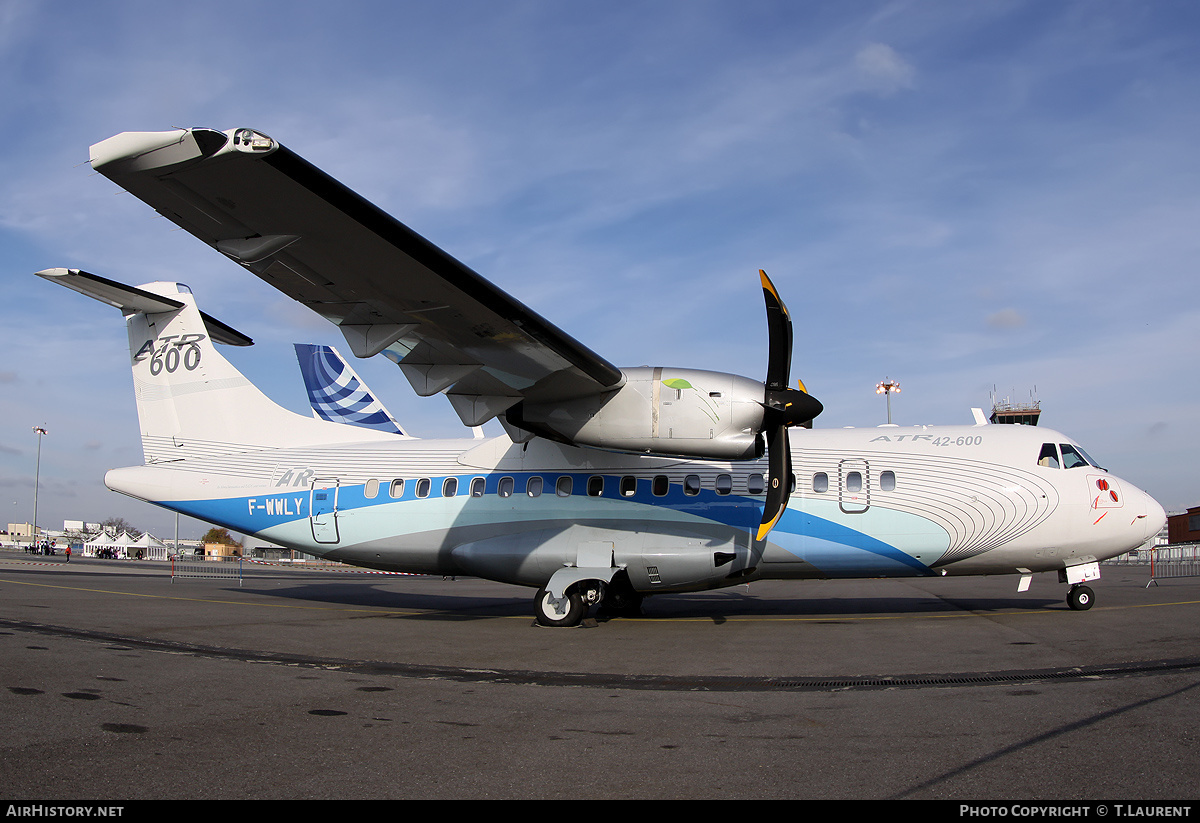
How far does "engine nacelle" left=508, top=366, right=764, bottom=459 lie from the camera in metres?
11.0

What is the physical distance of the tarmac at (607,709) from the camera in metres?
4.19

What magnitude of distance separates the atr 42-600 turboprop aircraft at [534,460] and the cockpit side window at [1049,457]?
45mm

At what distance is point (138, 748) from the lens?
4.84 m

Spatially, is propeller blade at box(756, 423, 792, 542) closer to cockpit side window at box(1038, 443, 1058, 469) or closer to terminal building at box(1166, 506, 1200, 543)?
cockpit side window at box(1038, 443, 1058, 469)

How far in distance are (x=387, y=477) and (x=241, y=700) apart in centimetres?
860

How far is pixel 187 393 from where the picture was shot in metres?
15.8

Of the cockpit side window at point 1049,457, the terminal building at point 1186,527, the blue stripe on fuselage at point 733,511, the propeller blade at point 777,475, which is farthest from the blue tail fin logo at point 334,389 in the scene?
the terminal building at point 1186,527

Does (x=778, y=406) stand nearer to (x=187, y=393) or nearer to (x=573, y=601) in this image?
(x=573, y=601)

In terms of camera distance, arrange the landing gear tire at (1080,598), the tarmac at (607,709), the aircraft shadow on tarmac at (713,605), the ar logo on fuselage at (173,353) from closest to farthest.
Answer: the tarmac at (607,709) → the landing gear tire at (1080,598) → the aircraft shadow on tarmac at (713,605) → the ar logo on fuselage at (173,353)

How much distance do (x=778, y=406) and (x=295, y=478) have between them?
9.87 meters

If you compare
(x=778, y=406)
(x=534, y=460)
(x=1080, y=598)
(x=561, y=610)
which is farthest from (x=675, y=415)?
(x=1080, y=598)

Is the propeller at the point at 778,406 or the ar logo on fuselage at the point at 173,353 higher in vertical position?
the ar logo on fuselage at the point at 173,353

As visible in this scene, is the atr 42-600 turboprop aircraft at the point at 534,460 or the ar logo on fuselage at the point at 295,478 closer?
the atr 42-600 turboprop aircraft at the point at 534,460

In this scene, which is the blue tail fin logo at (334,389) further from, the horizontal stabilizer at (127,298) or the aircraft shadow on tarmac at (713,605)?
the horizontal stabilizer at (127,298)
